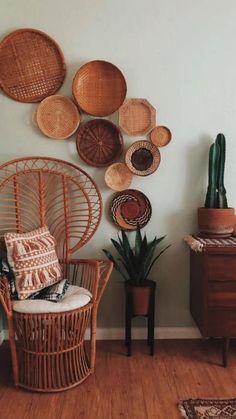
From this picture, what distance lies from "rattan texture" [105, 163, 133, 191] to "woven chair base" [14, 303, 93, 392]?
2.78 ft

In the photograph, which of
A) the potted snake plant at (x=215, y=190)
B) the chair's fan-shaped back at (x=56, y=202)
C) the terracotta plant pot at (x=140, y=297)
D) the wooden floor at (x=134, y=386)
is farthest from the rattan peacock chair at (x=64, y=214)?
the potted snake plant at (x=215, y=190)

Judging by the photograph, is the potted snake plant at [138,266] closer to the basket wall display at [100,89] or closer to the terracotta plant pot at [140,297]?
the terracotta plant pot at [140,297]

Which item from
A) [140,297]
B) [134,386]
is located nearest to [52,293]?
[140,297]

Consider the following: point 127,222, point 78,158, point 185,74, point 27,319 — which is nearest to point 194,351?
point 127,222

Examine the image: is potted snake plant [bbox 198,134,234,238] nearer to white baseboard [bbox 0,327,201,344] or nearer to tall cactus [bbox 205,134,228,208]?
tall cactus [bbox 205,134,228,208]

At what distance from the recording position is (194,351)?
8.85 feet

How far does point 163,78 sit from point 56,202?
3.55 ft

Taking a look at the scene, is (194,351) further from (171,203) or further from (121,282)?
(171,203)

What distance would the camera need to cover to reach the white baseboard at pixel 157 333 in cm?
287

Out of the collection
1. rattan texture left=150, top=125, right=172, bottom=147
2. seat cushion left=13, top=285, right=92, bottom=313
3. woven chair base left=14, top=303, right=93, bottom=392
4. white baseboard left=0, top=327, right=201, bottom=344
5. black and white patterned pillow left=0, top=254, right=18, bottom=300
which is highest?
rattan texture left=150, top=125, right=172, bottom=147

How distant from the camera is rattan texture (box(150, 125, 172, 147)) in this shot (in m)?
2.75

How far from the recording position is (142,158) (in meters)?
2.74

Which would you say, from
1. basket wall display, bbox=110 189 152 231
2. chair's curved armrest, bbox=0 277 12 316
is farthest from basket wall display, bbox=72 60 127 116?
chair's curved armrest, bbox=0 277 12 316

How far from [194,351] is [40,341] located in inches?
A: 42.0
